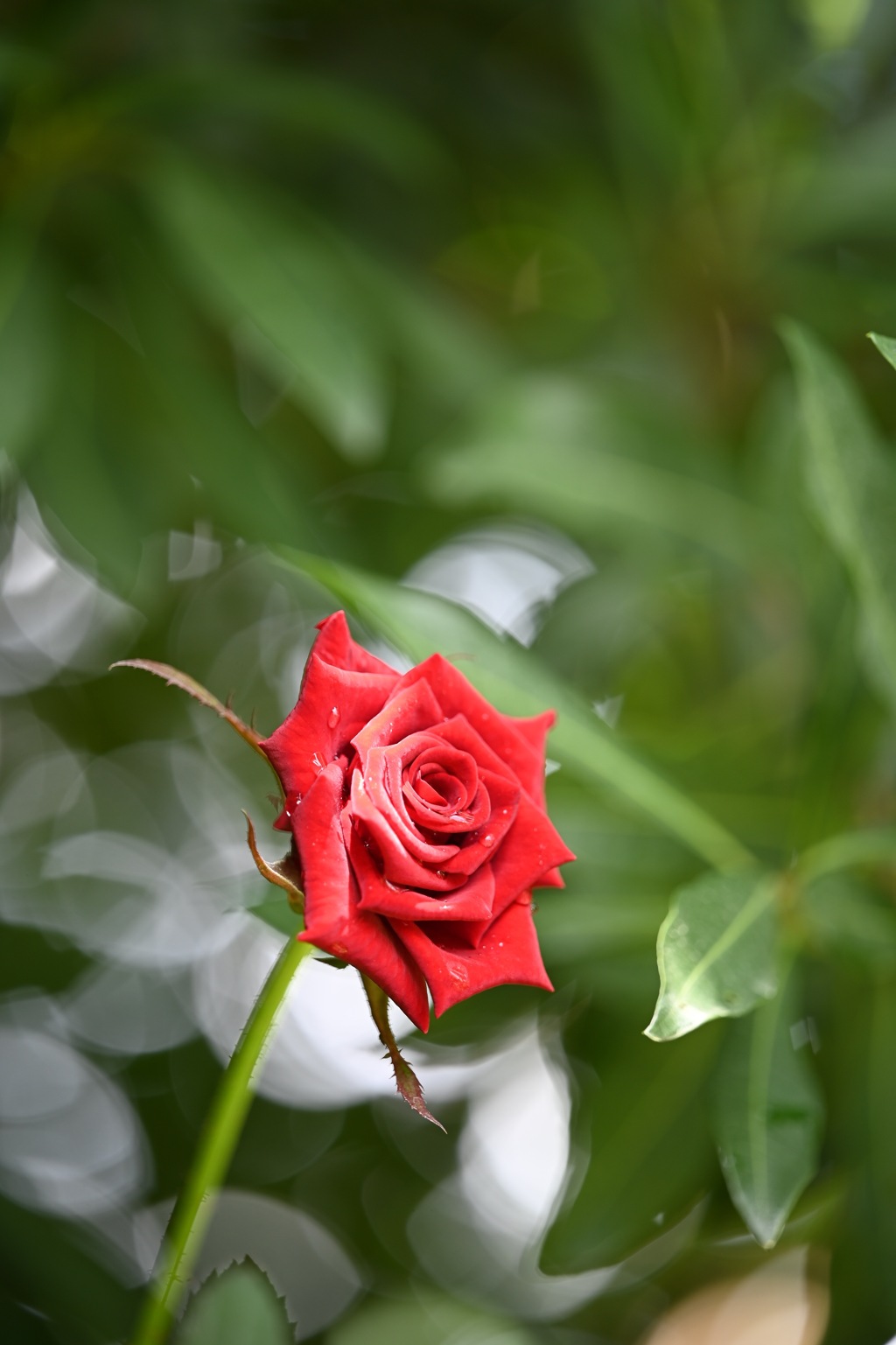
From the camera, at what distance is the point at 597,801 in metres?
1.01

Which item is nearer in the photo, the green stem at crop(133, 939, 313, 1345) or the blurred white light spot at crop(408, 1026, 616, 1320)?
the green stem at crop(133, 939, 313, 1345)

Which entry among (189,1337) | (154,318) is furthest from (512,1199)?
(154,318)

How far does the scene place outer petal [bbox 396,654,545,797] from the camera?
1.77ft

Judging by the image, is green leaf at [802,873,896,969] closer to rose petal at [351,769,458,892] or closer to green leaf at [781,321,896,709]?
green leaf at [781,321,896,709]

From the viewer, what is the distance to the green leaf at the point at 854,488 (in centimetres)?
80

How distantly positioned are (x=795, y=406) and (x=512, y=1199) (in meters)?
0.99

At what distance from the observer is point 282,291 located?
1084 millimetres

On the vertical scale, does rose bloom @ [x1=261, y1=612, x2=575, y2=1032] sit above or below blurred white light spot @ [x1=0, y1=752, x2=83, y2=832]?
above

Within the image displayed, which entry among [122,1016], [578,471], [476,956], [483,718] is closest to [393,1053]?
[476,956]

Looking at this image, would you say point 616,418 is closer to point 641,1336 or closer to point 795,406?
point 795,406

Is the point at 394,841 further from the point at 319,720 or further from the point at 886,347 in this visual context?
the point at 886,347

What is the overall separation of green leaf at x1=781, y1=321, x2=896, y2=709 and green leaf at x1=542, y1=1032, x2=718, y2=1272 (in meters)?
0.47

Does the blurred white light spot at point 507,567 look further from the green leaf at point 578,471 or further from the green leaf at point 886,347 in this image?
the green leaf at point 886,347

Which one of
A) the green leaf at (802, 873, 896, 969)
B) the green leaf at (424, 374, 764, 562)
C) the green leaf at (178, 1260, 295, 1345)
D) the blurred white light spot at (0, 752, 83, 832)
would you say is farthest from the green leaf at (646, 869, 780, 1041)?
the blurred white light spot at (0, 752, 83, 832)
